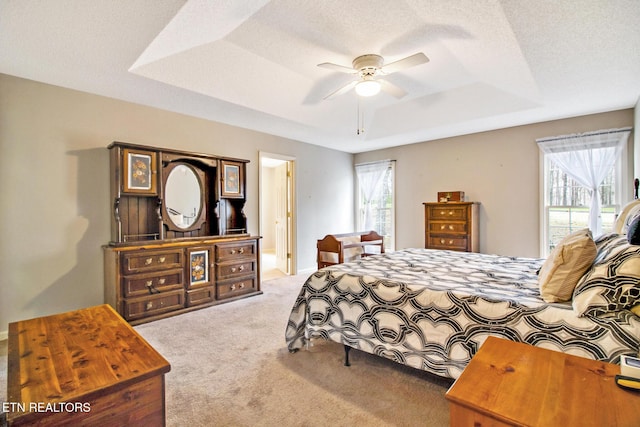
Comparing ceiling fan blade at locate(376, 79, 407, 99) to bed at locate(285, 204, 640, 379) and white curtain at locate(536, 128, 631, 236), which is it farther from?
white curtain at locate(536, 128, 631, 236)

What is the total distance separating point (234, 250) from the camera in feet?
13.2

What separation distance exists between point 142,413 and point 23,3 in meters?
2.50

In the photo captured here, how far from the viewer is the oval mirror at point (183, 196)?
12.3 ft

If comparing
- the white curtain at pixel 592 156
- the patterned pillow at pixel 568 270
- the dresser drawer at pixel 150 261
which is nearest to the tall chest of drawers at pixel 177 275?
the dresser drawer at pixel 150 261

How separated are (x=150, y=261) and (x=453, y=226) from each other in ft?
13.7

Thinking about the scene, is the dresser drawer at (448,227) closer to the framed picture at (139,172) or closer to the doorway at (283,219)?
the doorway at (283,219)

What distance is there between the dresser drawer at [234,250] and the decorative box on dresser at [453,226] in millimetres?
2784

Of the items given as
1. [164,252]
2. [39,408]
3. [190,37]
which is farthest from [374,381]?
[190,37]

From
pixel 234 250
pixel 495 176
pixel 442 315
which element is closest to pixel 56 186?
pixel 234 250

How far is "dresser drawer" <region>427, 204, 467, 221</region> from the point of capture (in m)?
4.60

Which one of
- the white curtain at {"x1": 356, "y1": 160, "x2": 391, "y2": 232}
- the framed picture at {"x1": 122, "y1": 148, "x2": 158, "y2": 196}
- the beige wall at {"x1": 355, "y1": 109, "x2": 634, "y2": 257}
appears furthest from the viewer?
the white curtain at {"x1": 356, "y1": 160, "x2": 391, "y2": 232}

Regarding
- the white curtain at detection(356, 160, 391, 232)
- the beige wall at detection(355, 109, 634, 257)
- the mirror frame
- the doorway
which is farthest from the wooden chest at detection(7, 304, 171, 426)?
the white curtain at detection(356, 160, 391, 232)

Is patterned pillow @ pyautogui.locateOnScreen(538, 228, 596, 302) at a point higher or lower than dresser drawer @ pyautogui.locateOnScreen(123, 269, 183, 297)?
higher

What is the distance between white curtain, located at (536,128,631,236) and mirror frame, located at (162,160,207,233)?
4881mm
